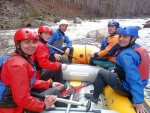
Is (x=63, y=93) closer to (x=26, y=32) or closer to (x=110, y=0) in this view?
(x=26, y=32)

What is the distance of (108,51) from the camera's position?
4.39m

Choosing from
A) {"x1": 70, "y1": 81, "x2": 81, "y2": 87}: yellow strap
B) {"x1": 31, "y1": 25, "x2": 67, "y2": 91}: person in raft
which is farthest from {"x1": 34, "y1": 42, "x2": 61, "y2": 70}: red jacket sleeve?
{"x1": 70, "y1": 81, "x2": 81, "y2": 87}: yellow strap

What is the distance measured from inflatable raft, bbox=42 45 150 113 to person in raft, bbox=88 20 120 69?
0.19m

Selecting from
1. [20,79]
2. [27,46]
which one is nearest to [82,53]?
[27,46]

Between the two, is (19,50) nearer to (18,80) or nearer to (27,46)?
(27,46)

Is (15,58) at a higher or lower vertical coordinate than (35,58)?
higher

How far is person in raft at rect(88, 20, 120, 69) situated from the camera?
4.32 meters

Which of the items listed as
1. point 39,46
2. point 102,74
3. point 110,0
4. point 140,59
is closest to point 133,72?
Result: point 140,59

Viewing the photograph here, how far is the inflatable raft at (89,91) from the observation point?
2.80m

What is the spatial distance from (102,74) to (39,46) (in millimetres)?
1109

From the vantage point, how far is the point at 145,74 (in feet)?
9.86

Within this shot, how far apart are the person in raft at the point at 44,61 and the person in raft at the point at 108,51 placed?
998 millimetres

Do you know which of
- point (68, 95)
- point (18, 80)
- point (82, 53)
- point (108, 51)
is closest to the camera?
point (18, 80)

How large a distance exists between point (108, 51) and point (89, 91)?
87 cm
